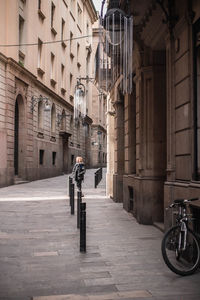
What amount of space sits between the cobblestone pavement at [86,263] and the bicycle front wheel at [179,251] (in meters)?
0.14

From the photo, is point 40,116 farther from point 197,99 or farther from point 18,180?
point 197,99

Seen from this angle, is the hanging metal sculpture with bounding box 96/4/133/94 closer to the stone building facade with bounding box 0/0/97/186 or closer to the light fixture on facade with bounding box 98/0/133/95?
the light fixture on facade with bounding box 98/0/133/95

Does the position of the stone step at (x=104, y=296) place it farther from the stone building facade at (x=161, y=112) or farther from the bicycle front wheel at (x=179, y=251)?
the stone building facade at (x=161, y=112)

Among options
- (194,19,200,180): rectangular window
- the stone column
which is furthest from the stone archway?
(194,19,200,180): rectangular window

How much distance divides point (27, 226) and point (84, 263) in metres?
3.87

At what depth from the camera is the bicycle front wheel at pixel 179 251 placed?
573 cm

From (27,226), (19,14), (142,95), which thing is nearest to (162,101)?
(142,95)

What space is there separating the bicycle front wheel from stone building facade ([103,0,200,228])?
49cm

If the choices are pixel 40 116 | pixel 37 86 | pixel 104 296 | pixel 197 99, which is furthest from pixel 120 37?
pixel 40 116

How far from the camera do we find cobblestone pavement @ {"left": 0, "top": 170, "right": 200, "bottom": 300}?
496 centimetres

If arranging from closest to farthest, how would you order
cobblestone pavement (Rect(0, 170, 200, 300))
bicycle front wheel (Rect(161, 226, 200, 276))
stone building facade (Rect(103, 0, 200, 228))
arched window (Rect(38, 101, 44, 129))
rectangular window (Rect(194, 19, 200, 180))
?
1. cobblestone pavement (Rect(0, 170, 200, 300))
2. bicycle front wheel (Rect(161, 226, 200, 276))
3. rectangular window (Rect(194, 19, 200, 180))
4. stone building facade (Rect(103, 0, 200, 228))
5. arched window (Rect(38, 101, 44, 129))

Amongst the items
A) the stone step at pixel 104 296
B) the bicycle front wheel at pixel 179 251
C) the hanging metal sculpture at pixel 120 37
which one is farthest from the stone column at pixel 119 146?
the stone step at pixel 104 296

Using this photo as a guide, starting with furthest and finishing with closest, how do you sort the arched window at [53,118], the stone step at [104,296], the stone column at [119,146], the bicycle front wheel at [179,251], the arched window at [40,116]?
the arched window at [53,118] → the arched window at [40,116] → the stone column at [119,146] → the bicycle front wheel at [179,251] → the stone step at [104,296]

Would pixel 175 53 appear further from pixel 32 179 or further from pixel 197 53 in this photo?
pixel 32 179
